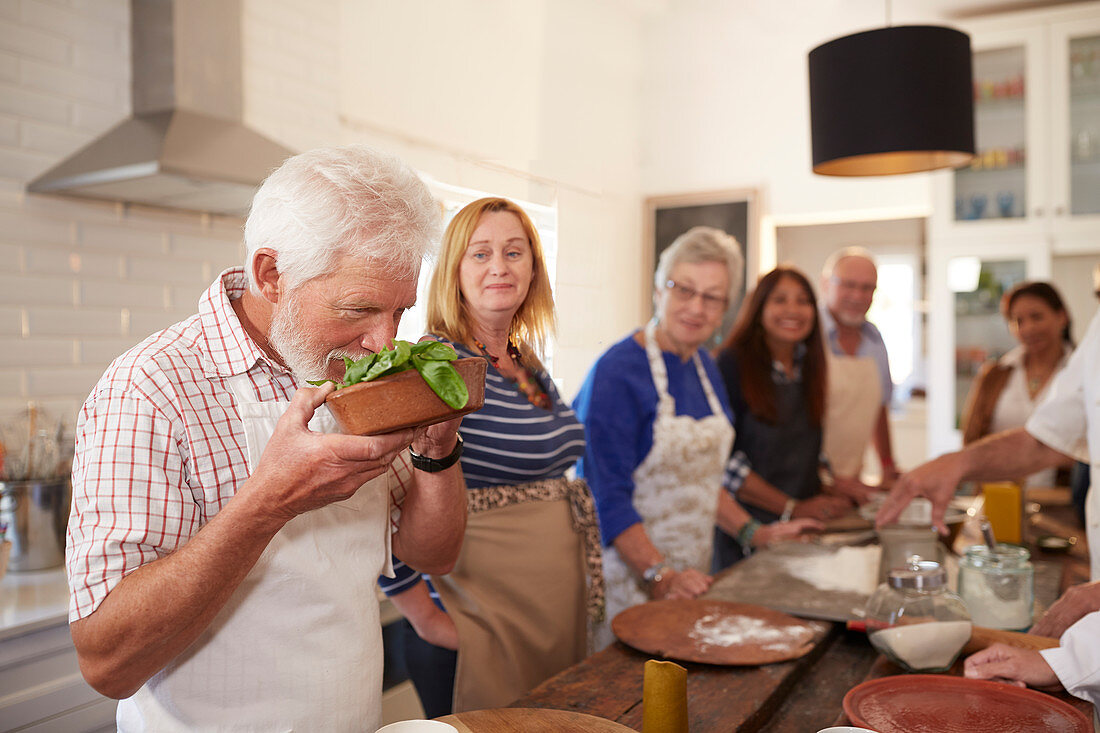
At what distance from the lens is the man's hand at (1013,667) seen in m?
1.10

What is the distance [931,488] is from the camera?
5.81 ft

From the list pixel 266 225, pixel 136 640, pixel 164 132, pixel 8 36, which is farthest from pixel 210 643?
pixel 8 36

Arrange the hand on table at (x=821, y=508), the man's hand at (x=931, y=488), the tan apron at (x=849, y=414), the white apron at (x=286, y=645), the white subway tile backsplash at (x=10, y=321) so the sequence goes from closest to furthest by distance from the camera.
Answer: the white apron at (x=286, y=645) → the man's hand at (x=931, y=488) → the white subway tile backsplash at (x=10, y=321) → the hand on table at (x=821, y=508) → the tan apron at (x=849, y=414)

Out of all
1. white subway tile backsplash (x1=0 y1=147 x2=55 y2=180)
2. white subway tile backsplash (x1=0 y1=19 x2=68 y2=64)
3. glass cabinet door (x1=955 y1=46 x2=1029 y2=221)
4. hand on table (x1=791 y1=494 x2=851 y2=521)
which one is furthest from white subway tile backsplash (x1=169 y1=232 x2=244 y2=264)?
glass cabinet door (x1=955 y1=46 x2=1029 y2=221)

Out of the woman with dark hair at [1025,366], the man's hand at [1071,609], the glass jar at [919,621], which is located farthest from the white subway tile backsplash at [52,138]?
the woman with dark hair at [1025,366]

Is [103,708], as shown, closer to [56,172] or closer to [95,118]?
[56,172]

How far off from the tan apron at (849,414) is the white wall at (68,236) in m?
2.19

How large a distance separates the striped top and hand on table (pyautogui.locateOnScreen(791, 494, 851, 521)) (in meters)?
Result: 1.15

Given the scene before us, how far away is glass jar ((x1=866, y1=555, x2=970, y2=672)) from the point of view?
3.92 ft

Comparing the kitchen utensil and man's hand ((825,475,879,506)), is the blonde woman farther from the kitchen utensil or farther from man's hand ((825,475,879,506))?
man's hand ((825,475,879,506))

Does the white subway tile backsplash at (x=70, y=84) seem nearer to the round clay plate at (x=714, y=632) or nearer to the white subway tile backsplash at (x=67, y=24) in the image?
the white subway tile backsplash at (x=67, y=24)

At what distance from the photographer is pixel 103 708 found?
1.56 m

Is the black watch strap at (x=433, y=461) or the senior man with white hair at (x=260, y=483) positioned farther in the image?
the black watch strap at (x=433, y=461)

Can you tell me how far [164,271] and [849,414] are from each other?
2.34 meters
